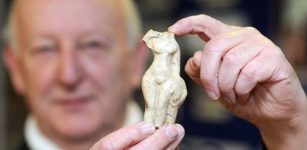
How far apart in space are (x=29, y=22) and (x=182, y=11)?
0.73 m

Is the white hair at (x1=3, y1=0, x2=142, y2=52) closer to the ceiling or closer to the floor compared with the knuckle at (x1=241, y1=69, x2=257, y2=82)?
closer to the floor

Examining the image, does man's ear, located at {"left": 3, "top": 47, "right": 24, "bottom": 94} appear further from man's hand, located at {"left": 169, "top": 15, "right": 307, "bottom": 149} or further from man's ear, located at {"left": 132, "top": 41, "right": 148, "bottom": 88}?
man's hand, located at {"left": 169, "top": 15, "right": 307, "bottom": 149}

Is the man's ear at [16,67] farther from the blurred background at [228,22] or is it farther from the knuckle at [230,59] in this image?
the knuckle at [230,59]

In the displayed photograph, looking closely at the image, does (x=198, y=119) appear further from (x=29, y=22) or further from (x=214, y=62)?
(x=214, y=62)

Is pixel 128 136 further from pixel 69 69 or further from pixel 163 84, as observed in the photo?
pixel 69 69

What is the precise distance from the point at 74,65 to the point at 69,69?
0.08ft

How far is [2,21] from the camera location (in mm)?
2691

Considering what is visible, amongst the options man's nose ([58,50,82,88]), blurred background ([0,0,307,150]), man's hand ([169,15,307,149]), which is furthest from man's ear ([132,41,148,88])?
man's hand ([169,15,307,149])

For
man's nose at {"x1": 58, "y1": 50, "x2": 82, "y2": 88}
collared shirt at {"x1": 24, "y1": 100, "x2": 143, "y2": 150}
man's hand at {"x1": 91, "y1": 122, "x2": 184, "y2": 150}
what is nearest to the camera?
man's hand at {"x1": 91, "y1": 122, "x2": 184, "y2": 150}

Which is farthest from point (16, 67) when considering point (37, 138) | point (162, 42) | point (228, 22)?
point (162, 42)

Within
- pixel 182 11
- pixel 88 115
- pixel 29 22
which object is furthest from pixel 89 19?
pixel 182 11

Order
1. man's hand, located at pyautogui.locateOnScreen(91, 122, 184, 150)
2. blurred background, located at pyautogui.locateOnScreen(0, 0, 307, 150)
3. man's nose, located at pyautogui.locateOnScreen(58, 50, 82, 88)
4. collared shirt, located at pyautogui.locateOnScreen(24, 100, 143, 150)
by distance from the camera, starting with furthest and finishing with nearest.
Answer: blurred background, located at pyautogui.locateOnScreen(0, 0, 307, 150) → collared shirt, located at pyautogui.locateOnScreen(24, 100, 143, 150) → man's nose, located at pyautogui.locateOnScreen(58, 50, 82, 88) → man's hand, located at pyautogui.locateOnScreen(91, 122, 184, 150)

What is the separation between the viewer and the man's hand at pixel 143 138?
29.4 inches

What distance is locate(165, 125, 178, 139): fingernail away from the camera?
75 cm
